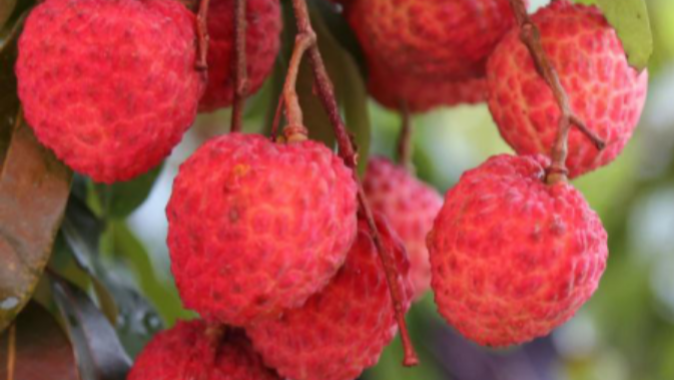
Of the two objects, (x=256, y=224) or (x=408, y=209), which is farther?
(x=408, y=209)

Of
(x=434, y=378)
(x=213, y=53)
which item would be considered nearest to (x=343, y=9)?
(x=213, y=53)

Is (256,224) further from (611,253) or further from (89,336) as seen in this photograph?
(611,253)

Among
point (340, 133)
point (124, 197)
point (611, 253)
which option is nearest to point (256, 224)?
point (340, 133)

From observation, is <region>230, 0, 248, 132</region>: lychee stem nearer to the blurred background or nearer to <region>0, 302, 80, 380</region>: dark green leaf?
<region>0, 302, 80, 380</region>: dark green leaf

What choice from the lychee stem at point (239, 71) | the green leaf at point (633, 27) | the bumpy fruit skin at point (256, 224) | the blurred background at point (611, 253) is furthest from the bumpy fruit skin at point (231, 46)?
the blurred background at point (611, 253)

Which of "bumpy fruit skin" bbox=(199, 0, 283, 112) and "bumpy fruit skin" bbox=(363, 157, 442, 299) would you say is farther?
"bumpy fruit skin" bbox=(363, 157, 442, 299)

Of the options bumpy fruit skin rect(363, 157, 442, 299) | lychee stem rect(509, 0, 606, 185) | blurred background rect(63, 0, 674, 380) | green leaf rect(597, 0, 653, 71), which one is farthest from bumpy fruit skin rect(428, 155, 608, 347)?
blurred background rect(63, 0, 674, 380)

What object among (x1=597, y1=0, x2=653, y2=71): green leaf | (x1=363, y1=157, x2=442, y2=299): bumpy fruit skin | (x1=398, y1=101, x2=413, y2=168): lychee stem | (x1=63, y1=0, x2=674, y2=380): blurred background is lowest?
(x1=63, y1=0, x2=674, y2=380): blurred background

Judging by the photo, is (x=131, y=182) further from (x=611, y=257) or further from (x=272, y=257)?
(x=611, y=257)
